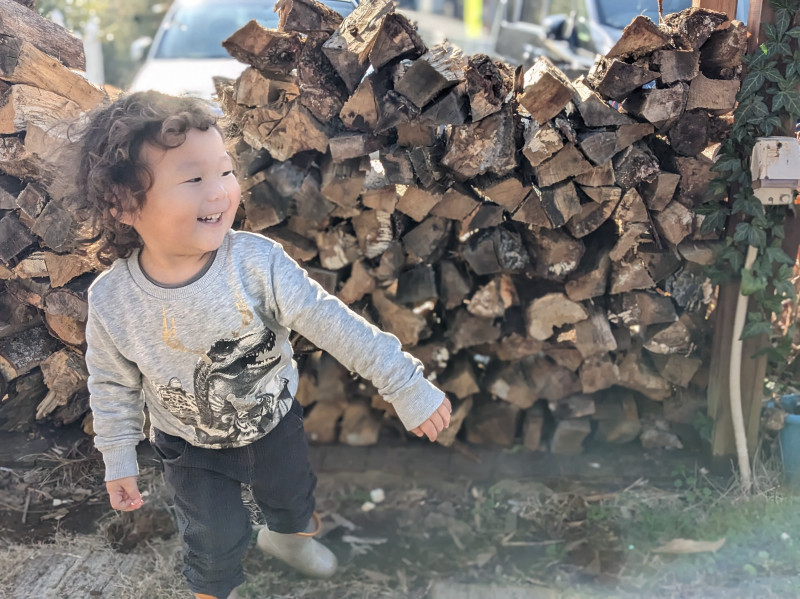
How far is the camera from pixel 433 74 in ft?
6.61

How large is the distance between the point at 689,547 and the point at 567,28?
430 centimetres

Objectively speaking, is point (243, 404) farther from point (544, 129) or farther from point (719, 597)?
point (719, 597)

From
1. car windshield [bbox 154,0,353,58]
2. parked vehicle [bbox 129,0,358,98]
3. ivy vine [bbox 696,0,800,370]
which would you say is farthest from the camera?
car windshield [bbox 154,0,353,58]

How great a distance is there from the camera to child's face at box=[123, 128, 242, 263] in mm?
1527

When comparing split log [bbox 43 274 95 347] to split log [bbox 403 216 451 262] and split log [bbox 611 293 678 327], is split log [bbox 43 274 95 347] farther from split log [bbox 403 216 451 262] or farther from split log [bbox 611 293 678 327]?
split log [bbox 611 293 678 327]

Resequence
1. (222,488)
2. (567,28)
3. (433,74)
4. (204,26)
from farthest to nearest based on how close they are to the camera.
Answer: (567,28), (204,26), (433,74), (222,488)

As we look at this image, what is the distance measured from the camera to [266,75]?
2.21 meters

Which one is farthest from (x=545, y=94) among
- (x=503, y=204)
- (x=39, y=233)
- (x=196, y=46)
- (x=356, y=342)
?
(x=196, y=46)

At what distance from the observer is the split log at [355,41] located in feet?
6.90

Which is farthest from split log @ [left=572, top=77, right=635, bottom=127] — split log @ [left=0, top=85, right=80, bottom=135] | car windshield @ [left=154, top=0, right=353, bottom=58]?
car windshield @ [left=154, top=0, right=353, bottom=58]

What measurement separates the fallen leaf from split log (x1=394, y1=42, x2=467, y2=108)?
167cm

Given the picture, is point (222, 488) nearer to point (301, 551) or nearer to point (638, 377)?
point (301, 551)

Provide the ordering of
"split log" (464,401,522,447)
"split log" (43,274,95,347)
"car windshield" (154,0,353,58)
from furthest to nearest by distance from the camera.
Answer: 1. "car windshield" (154,0,353,58)
2. "split log" (464,401,522,447)
3. "split log" (43,274,95,347)

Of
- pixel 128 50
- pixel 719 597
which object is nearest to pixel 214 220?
pixel 719 597
